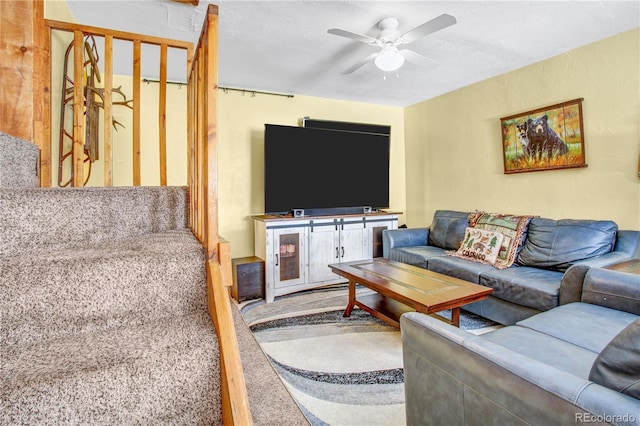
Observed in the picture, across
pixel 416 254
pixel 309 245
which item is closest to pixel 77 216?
pixel 309 245

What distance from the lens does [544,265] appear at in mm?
2670

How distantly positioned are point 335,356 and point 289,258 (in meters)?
1.55

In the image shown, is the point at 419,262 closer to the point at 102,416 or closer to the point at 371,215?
the point at 371,215

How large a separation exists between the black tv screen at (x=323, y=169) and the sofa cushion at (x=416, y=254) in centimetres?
87

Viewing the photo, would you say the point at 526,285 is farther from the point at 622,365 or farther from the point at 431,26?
the point at 431,26

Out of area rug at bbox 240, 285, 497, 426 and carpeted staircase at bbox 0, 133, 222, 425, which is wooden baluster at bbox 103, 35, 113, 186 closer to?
carpeted staircase at bbox 0, 133, 222, 425

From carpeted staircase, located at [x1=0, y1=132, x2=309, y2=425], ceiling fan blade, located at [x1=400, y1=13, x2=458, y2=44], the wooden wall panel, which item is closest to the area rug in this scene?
carpeted staircase, located at [x1=0, y1=132, x2=309, y2=425]

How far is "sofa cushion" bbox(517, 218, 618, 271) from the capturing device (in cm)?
247

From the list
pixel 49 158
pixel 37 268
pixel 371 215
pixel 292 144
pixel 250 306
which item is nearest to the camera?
pixel 37 268

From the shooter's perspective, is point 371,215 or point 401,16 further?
point 371,215

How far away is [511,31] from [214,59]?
8.73ft

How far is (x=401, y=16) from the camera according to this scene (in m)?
2.32

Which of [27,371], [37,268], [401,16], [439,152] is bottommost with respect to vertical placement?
[27,371]

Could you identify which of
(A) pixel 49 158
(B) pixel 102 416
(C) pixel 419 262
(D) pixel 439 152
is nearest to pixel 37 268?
(B) pixel 102 416
